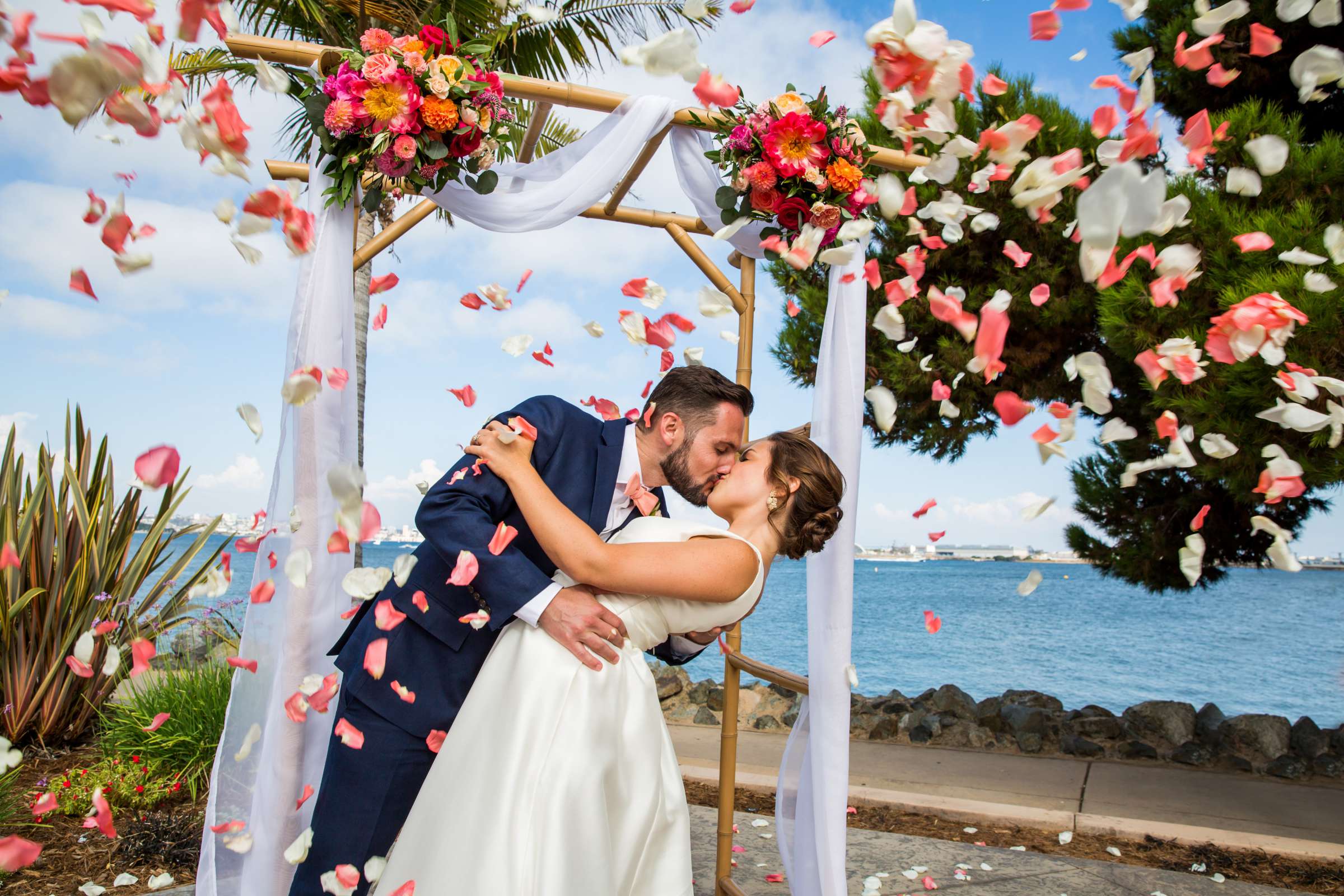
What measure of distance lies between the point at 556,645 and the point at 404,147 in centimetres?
145

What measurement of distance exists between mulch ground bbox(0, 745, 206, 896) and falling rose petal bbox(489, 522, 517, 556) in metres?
2.25

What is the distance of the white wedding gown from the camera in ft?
5.74

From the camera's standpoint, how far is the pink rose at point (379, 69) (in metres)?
2.46

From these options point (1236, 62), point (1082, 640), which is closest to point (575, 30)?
point (1236, 62)

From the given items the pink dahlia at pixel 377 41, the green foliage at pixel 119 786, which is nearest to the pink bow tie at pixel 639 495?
the pink dahlia at pixel 377 41

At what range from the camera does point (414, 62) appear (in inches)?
98.2

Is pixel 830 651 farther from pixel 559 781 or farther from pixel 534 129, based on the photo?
pixel 534 129

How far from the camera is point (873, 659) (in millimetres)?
26062

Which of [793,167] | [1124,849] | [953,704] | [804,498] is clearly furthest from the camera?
[953,704]

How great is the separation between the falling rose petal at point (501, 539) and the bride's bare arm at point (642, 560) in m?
0.07

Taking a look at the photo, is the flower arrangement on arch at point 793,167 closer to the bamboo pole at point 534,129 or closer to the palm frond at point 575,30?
the bamboo pole at point 534,129

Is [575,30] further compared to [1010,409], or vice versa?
[575,30]

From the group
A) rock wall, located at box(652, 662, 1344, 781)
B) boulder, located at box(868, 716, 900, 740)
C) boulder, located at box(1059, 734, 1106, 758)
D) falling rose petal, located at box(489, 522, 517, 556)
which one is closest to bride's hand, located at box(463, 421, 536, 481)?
falling rose petal, located at box(489, 522, 517, 556)

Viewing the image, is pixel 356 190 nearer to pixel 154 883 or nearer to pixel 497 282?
pixel 497 282
